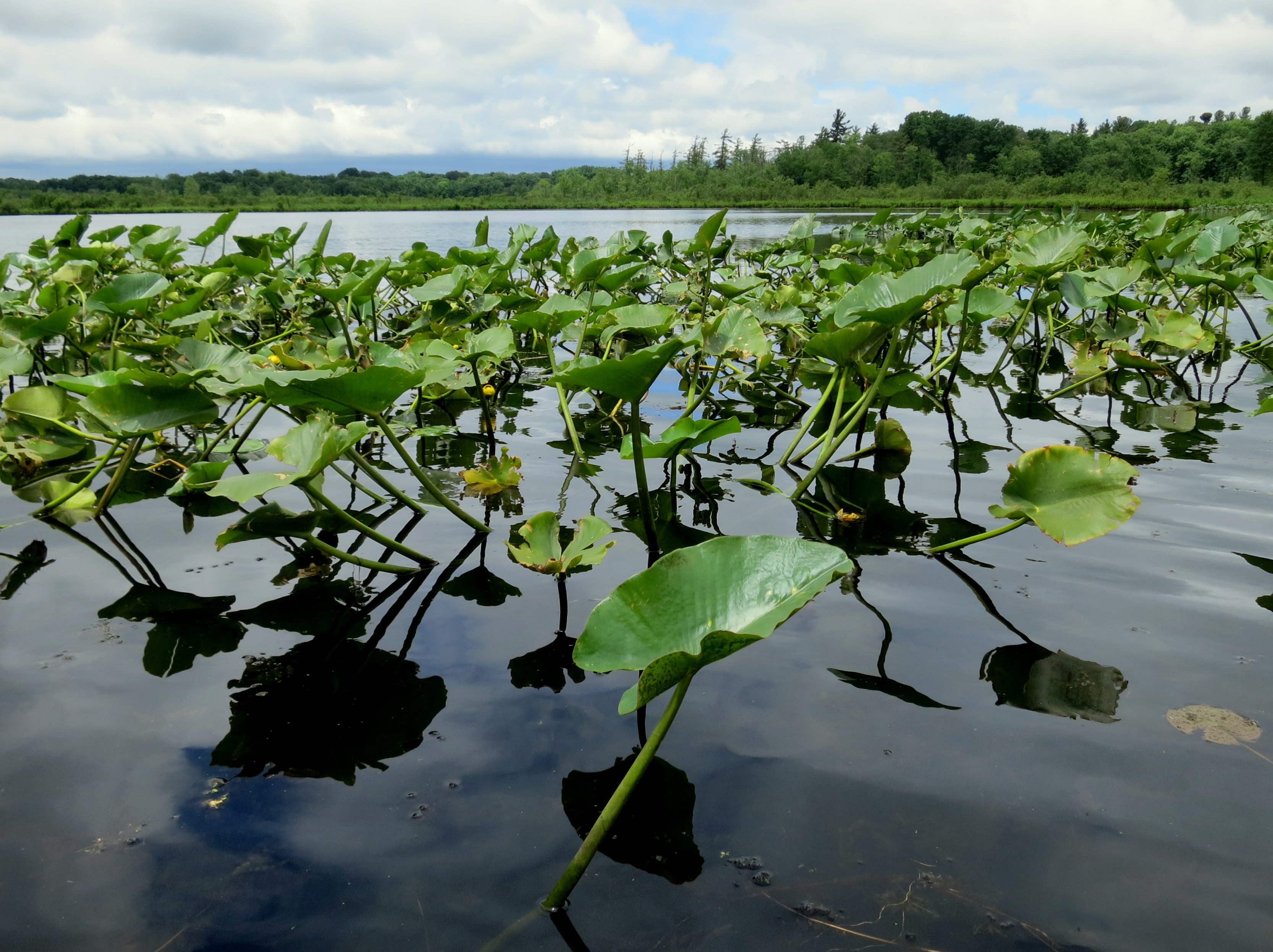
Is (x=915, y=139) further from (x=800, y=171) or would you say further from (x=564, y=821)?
(x=564, y=821)

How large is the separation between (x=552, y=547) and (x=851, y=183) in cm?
3863

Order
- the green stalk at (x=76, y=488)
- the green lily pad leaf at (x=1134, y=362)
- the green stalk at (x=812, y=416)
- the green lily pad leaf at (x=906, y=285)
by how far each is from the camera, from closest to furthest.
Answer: the green stalk at (x=76, y=488) < the green lily pad leaf at (x=906, y=285) < the green stalk at (x=812, y=416) < the green lily pad leaf at (x=1134, y=362)

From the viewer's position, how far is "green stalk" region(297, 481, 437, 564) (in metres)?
1.46

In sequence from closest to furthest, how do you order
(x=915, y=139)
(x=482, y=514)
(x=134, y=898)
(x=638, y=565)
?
(x=134, y=898) → (x=638, y=565) → (x=482, y=514) → (x=915, y=139)

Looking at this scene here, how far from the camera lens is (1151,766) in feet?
3.46

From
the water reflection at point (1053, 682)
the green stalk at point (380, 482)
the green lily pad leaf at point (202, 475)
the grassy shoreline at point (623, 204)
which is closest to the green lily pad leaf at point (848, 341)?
the water reflection at point (1053, 682)

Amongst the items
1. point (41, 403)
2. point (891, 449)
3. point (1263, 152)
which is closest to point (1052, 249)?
point (891, 449)

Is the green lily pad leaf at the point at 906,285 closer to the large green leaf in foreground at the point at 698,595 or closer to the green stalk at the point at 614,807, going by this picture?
the large green leaf in foreground at the point at 698,595

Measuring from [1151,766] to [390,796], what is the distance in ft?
3.32

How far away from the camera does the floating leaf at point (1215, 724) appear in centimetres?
111

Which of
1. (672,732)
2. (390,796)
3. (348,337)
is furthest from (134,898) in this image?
(348,337)

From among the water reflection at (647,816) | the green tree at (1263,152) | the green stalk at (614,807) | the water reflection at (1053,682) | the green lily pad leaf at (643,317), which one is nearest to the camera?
the green stalk at (614,807)

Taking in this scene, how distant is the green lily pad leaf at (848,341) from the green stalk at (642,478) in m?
0.53

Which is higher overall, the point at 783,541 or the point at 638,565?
the point at 783,541
